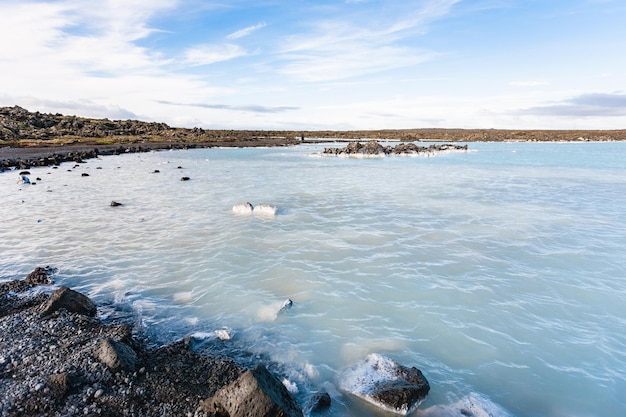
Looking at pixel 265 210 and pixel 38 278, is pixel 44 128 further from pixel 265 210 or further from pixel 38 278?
pixel 38 278

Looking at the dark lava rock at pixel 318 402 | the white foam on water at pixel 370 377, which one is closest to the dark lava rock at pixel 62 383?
the dark lava rock at pixel 318 402

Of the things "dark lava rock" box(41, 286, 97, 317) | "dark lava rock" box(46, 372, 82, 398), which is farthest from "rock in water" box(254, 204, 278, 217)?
"dark lava rock" box(46, 372, 82, 398)

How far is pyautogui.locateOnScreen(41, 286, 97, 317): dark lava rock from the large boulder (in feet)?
13.3

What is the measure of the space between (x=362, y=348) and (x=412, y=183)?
793 inches

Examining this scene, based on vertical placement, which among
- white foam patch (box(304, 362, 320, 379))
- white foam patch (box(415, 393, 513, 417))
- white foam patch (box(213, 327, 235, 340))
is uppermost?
white foam patch (box(213, 327, 235, 340))

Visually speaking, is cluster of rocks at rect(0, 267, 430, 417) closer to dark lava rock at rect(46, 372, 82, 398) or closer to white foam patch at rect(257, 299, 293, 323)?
dark lava rock at rect(46, 372, 82, 398)

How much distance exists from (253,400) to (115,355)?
2.35 metres

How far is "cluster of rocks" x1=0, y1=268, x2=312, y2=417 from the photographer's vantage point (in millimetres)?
4324

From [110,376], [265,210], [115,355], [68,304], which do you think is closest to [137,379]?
[110,376]

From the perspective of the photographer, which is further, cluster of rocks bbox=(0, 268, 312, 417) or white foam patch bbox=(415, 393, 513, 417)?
white foam patch bbox=(415, 393, 513, 417)

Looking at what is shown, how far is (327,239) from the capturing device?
12281mm

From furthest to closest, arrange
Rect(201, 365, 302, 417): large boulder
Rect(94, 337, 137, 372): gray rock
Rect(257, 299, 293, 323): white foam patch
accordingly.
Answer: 1. Rect(257, 299, 293, 323): white foam patch
2. Rect(94, 337, 137, 372): gray rock
3. Rect(201, 365, 302, 417): large boulder

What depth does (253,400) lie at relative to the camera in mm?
4098

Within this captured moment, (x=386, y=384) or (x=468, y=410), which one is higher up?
(x=386, y=384)
